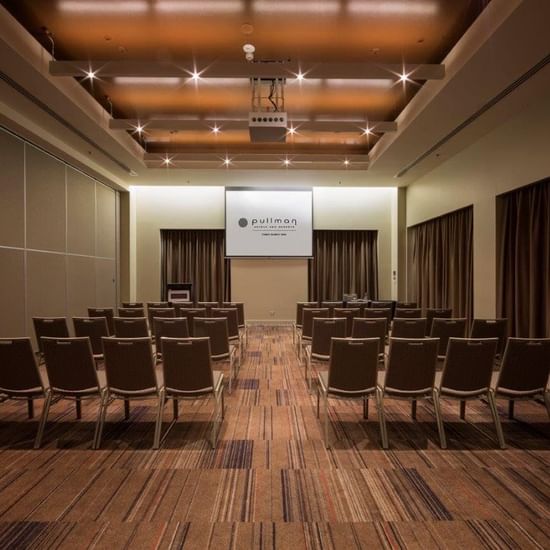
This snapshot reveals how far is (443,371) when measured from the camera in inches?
128

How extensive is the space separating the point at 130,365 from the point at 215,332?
5.23 feet

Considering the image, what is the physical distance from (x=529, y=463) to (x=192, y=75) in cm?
529

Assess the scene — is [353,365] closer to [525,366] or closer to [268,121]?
[525,366]

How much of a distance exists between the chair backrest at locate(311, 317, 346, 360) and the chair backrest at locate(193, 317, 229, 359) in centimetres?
108

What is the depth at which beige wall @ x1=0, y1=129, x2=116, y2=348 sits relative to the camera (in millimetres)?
6227

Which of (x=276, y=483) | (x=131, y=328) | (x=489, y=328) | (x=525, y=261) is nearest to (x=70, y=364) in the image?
(x=131, y=328)

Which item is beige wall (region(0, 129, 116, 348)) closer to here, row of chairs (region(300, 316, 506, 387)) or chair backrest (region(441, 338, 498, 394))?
row of chairs (region(300, 316, 506, 387))

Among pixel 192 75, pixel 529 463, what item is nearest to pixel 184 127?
pixel 192 75

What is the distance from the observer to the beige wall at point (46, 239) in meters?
6.23

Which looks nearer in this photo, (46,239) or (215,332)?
(215,332)

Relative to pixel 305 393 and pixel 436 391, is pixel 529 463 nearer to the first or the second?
pixel 436 391

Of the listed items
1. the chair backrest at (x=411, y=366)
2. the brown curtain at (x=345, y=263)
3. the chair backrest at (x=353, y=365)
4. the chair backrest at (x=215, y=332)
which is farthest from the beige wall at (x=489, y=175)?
the chair backrest at (x=215, y=332)

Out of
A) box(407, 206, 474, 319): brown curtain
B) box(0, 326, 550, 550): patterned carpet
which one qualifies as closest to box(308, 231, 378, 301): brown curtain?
box(407, 206, 474, 319): brown curtain

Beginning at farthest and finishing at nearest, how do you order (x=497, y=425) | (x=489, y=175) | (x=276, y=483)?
1. (x=489, y=175)
2. (x=497, y=425)
3. (x=276, y=483)
